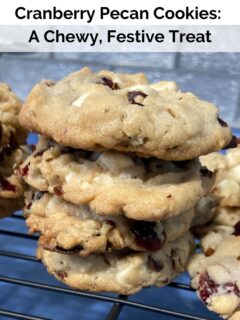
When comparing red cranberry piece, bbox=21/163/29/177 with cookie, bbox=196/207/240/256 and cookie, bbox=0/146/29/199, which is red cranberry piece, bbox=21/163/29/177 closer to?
cookie, bbox=0/146/29/199

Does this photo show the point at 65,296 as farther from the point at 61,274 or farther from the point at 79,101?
the point at 79,101

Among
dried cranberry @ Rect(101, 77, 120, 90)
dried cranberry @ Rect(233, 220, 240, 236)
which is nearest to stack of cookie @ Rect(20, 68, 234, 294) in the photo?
dried cranberry @ Rect(101, 77, 120, 90)

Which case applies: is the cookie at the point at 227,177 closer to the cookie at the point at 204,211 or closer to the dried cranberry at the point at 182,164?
the cookie at the point at 204,211

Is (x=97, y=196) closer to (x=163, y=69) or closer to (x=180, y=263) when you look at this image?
(x=180, y=263)

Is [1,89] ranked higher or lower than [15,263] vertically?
higher

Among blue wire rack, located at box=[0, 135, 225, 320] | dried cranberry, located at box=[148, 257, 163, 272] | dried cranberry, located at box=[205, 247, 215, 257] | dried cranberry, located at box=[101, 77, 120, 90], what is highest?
dried cranberry, located at box=[101, 77, 120, 90]
